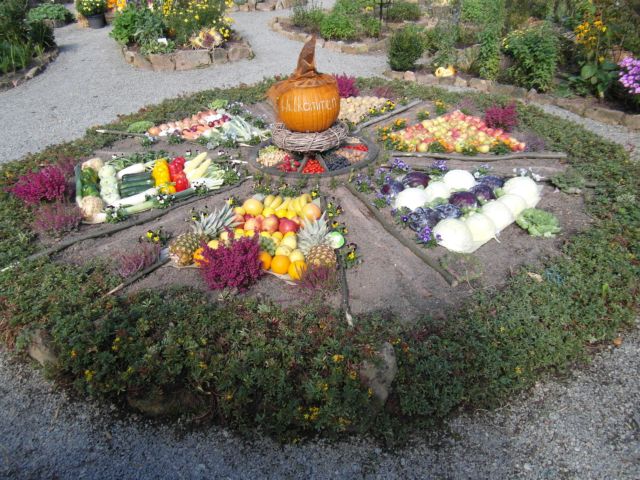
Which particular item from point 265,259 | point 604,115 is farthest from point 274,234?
point 604,115

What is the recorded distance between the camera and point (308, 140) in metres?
6.05

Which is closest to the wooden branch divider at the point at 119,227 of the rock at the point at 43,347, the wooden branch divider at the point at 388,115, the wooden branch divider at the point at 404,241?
the rock at the point at 43,347

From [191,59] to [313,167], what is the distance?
887 cm

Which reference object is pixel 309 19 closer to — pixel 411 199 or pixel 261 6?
pixel 261 6

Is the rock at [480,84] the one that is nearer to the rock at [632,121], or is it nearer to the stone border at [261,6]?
the rock at [632,121]

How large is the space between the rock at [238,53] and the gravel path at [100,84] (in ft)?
1.33

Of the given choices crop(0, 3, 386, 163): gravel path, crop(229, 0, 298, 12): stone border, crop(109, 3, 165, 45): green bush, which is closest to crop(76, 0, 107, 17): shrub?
crop(0, 3, 386, 163): gravel path

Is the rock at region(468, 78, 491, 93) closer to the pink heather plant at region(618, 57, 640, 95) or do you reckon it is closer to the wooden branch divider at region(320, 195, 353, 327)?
the pink heather plant at region(618, 57, 640, 95)

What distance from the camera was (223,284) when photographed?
457cm

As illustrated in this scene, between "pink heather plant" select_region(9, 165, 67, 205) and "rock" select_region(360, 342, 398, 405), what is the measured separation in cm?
486

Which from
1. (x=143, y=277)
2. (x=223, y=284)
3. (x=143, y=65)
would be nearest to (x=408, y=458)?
(x=223, y=284)

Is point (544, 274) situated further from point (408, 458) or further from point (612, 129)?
point (612, 129)

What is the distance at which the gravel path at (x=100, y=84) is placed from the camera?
32.3 feet

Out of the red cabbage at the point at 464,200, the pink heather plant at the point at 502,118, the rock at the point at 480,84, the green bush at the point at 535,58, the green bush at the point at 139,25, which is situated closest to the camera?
the red cabbage at the point at 464,200
